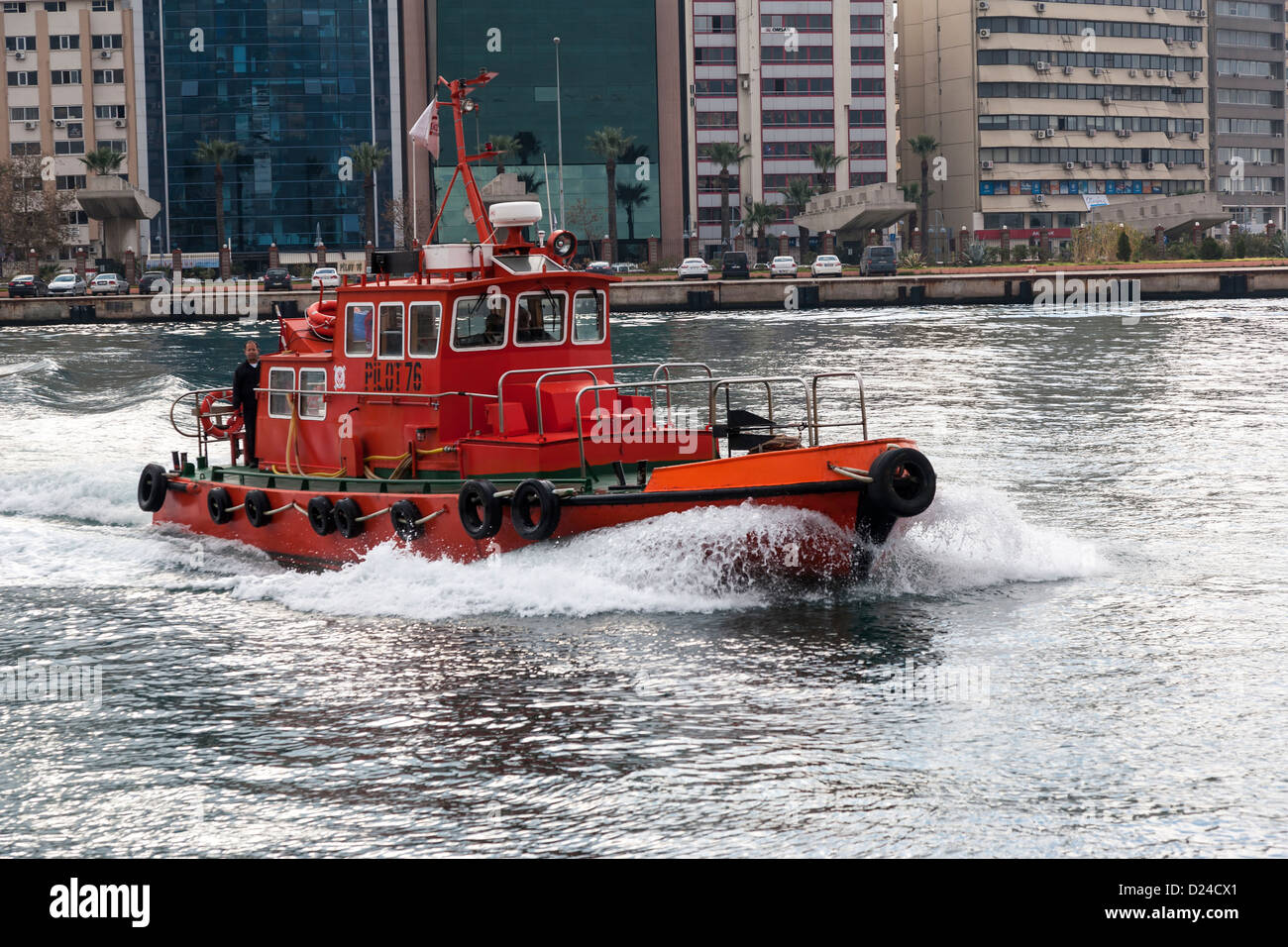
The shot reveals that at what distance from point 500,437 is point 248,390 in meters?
4.45

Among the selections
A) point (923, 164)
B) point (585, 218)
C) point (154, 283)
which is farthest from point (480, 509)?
point (923, 164)

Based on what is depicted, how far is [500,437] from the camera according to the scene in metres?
15.3

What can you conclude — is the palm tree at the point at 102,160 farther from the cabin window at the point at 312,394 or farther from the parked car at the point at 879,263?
the cabin window at the point at 312,394

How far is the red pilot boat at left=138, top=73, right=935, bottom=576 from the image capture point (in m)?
13.8

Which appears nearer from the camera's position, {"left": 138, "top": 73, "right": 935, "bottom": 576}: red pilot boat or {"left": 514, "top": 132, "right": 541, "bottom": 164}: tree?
{"left": 138, "top": 73, "right": 935, "bottom": 576}: red pilot boat

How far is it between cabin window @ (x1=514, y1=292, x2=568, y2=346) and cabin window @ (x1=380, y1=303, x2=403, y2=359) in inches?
51.1

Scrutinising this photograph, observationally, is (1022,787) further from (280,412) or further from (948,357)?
(948,357)

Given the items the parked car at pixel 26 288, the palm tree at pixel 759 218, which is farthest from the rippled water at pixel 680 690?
the palm tree at pixel 759 218

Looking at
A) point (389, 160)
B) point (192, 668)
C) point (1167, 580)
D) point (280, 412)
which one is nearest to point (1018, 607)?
point (1167, 580)

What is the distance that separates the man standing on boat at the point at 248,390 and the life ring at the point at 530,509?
4.98 m

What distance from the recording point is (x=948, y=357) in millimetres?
45688

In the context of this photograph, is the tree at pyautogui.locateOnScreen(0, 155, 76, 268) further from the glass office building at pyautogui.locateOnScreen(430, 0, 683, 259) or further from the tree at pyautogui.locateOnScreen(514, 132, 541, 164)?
the tree at pyautogui.locateOnScreen(514, 132, 541, 164)

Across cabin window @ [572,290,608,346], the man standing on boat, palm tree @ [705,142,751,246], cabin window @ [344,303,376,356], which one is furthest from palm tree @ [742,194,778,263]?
cabin window @ [344,303,376,356]

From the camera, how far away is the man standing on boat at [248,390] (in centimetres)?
1797
